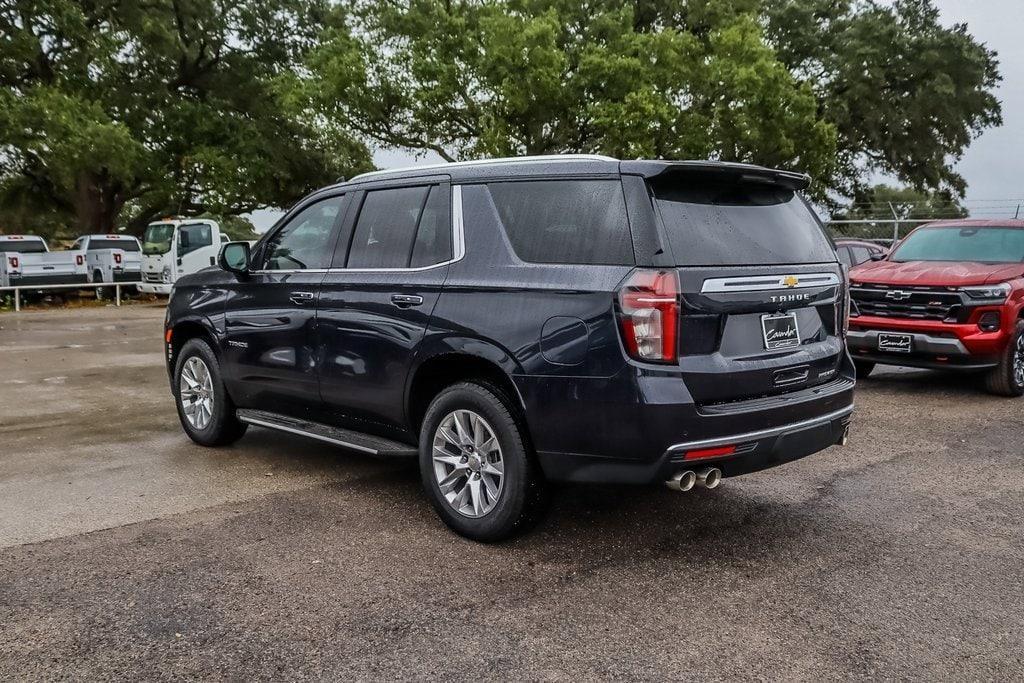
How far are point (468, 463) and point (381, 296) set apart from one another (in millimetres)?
1109

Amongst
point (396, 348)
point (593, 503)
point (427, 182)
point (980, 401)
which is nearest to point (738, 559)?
point (593, 503)

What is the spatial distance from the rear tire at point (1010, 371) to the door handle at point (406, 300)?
648 centimetres

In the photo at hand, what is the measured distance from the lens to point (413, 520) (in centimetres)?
518

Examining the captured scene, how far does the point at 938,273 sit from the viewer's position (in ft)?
30.9

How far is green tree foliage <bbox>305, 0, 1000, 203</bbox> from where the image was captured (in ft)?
91.2

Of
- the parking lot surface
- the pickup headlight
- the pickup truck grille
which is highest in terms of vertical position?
the pickup headlight

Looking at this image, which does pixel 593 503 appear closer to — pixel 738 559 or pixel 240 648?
pixel 738 559

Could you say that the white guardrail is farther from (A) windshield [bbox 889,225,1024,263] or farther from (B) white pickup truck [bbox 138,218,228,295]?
(A) windshield [bbox 889,225,1024,263]

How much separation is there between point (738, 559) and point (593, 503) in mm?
1123

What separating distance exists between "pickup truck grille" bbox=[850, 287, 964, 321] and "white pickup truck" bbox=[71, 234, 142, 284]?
22201mm

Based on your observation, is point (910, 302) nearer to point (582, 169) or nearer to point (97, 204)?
point (582, 169)

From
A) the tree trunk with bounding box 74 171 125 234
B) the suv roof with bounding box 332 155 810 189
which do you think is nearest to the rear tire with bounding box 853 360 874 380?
→ the suv roof with bounding box 332 155 810 189

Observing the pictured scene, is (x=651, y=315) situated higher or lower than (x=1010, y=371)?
higher

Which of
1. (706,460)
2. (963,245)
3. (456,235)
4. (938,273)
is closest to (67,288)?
(963,245)
